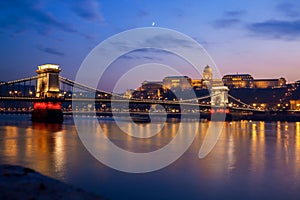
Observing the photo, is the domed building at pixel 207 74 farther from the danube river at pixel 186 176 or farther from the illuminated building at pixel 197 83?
the danube river at pixel 186 176

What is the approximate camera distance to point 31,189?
307 inches

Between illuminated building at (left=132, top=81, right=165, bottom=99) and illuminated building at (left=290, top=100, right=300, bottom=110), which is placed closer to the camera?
illuminated building at (left=290, top=100, right=300, bottom=110)

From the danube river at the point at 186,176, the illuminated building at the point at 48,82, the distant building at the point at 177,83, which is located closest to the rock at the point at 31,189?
the danube river at the point at 186,176

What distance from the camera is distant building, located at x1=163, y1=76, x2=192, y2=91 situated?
172 m

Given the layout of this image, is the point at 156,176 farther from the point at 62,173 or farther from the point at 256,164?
the point at 256,164

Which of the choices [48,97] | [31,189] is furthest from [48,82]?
[31,189]

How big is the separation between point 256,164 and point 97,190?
943 centimetres

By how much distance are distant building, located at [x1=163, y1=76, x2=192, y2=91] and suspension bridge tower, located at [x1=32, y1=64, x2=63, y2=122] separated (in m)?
108

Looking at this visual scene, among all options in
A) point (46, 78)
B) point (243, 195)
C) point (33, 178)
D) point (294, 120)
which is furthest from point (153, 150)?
point (294, 120)

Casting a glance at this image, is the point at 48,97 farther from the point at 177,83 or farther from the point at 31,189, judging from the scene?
the point at 177,83

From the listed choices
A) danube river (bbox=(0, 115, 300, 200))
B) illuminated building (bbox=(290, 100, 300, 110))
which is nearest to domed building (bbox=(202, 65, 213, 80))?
illuminated building (bbox=(290, 100, 300, 110))

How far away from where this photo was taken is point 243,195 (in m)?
11.7

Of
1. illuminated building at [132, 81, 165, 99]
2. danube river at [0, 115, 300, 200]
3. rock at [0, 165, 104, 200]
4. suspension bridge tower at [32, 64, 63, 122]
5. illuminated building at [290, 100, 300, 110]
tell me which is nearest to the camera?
rock at [0, 165, 104, 200]

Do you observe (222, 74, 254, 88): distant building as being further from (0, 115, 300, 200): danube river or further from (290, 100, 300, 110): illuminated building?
(0, 115, 300, 200): danube river
